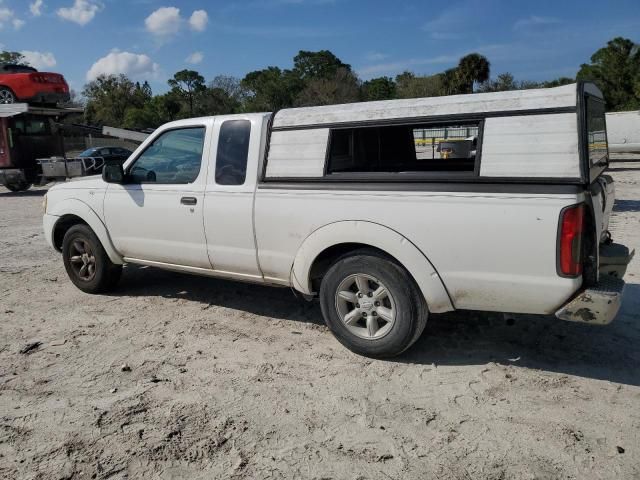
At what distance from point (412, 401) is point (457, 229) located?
117cm

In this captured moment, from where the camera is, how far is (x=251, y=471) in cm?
276

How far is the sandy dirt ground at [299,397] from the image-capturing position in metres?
2.82

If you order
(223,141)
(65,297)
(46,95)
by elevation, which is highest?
(46,95)

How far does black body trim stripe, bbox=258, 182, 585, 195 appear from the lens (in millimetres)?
3141

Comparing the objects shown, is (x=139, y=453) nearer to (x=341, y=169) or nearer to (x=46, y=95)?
(x=341, y=169)

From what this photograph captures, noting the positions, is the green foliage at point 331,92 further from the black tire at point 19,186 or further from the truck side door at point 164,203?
the truck side door at point 164,203

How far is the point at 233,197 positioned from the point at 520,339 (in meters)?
2.70

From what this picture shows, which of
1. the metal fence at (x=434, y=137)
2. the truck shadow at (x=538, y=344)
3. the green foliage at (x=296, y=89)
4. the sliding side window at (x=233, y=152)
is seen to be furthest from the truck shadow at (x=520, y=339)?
the green foliage at (x=296, y=89)

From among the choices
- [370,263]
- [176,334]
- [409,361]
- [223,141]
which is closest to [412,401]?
[409,361]

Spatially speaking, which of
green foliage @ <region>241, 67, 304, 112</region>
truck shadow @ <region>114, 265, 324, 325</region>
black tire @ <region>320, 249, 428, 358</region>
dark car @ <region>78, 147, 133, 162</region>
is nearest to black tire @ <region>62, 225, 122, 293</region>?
truck shadow @ <region>114, 265, 324, 325</region>

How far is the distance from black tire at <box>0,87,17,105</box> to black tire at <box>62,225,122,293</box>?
13928 mm

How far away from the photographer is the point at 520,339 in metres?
4.31

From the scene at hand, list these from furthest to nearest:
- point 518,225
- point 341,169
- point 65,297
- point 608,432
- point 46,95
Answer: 1. point 46,95
2. point 65,297
3. point 341,169
4. point 518,225
5. point 608,432

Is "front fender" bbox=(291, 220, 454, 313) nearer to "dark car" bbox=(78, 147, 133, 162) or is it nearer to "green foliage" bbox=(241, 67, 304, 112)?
"dark car" bbox=(78, 147, 133, 162)
